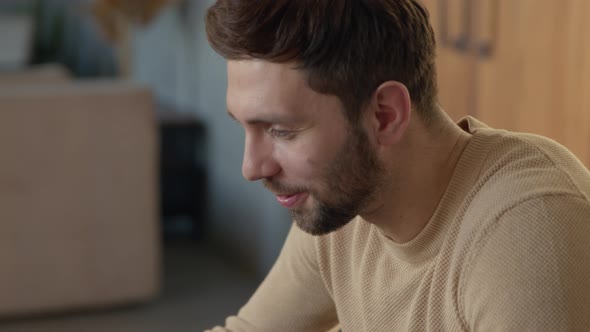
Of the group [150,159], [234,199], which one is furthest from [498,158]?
[234,199]

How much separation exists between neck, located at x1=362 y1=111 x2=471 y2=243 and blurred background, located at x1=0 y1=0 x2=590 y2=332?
1.10 m

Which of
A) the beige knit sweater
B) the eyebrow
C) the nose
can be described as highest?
the eyebrow

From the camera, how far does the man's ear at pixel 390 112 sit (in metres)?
1.25

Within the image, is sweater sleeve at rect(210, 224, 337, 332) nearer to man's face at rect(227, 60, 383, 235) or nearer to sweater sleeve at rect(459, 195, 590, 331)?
man's face at rect(227, 60, 383, 235)

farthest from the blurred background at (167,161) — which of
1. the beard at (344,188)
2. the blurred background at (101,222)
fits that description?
the beard at (344,188)

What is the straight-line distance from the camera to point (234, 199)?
4227 mm

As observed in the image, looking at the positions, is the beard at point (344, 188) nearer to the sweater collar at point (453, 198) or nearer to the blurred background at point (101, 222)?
the sweater collar at point (453, 198)

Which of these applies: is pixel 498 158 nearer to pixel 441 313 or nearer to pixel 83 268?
pixel 441 313

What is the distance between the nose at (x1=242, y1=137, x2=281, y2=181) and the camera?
1261 millimetres

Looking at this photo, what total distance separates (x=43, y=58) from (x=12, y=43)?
351 mm

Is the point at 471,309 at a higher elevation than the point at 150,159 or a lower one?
higher

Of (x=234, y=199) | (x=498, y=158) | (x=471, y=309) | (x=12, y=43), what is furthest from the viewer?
(x=12, y=43)

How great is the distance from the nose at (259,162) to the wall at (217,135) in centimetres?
246

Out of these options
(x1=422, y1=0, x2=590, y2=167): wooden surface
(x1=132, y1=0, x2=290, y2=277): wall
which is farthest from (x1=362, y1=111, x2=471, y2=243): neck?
(x1=132, y1=0, x2=290, y2=277): wall
